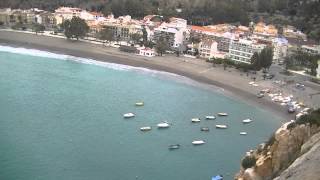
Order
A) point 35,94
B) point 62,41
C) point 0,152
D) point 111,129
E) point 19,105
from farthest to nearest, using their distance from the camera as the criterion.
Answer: point 62,41 → point 35,94 → point 19,105 → point 111,129 → point 0,152

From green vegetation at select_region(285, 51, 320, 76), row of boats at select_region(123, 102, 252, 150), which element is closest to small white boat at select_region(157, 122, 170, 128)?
row of boats at select_region(123, 102, 252, 150)

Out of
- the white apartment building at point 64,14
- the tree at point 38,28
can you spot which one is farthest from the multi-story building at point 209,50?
the tree at point 38,28

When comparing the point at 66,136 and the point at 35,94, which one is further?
the point at 35,94

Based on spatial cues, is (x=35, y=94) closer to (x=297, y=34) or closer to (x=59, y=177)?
(x=59, y=177)

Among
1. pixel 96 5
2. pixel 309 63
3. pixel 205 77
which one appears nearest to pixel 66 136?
pixel 205 77

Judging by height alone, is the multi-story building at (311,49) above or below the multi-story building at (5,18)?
below

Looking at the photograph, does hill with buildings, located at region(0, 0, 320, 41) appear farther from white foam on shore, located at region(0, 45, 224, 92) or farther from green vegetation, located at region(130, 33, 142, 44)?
white foam on shore, located at region(0, 45, 224, 92)

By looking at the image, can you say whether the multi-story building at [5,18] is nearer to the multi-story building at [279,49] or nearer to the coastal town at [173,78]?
the coastal town at [173,78]
